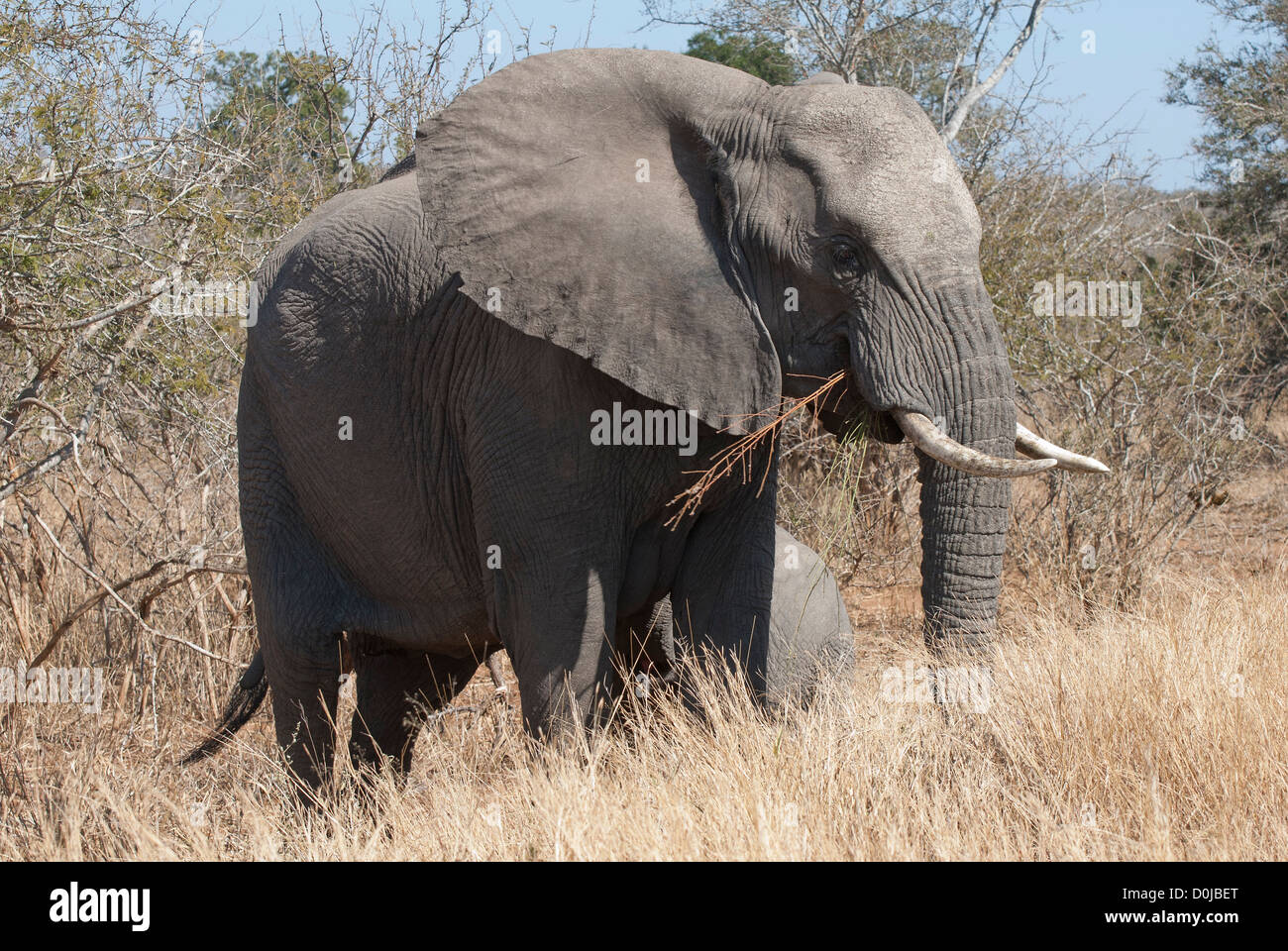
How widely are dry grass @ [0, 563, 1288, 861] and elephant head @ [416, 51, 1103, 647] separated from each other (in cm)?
47

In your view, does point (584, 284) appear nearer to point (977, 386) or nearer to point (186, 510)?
point (977, 386)

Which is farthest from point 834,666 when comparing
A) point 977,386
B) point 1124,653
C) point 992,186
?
point 992,186

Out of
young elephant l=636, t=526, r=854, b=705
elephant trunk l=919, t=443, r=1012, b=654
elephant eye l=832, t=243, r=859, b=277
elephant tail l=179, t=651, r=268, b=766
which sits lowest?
elephant tail l=179, t=651, r=268, b=766

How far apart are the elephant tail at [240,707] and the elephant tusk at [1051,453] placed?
9.97 feet

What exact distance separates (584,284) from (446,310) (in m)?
0.65

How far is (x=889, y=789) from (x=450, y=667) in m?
2.21

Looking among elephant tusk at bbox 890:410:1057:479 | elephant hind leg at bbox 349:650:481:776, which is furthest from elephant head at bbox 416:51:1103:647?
elephant hind leg at bbox 349:650:481:776

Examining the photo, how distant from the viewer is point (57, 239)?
5.49 m

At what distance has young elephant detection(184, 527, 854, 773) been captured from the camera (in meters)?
5.09

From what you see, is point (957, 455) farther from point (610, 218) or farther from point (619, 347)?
point (610, 218)

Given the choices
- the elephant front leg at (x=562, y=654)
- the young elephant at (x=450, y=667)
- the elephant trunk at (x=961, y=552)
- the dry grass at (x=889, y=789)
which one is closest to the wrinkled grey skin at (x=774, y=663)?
the young elephant at (x=450, y=667)

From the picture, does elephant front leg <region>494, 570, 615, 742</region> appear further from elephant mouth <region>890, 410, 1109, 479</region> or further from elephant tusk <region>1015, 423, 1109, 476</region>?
elephant tusk <region>1015, 423, 1109, 476</region>

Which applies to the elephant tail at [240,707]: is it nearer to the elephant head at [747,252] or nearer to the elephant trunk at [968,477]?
the elephant head at [747,252]

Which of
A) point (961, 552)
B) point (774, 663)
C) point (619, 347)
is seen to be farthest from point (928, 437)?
point (774, 663)
